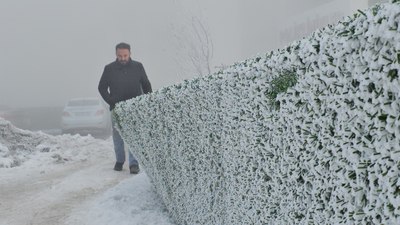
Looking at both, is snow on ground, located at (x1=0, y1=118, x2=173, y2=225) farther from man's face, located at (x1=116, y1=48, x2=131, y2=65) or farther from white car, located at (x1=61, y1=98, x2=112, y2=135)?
white car, located at (x1=61, y1=98, x2=112, y2=135)

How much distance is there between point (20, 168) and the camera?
8.87m

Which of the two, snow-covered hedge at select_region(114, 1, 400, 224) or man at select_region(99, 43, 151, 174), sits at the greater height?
snow-covered hedge at select_region(114, 1, 400, 224)

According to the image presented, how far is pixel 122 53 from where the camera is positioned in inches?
302

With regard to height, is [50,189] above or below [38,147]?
above

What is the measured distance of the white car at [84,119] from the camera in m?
17.1

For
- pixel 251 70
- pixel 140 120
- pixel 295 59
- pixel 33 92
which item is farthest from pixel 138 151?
pixel 33 92

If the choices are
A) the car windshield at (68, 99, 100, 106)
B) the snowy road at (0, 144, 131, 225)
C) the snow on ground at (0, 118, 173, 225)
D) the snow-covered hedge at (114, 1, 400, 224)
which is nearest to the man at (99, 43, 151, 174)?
the snowy road at (0, 144, 131, 225)

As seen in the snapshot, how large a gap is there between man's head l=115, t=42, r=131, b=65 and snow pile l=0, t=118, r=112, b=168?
3.17 metres

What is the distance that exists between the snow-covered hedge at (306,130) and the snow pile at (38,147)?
6843 millimetres

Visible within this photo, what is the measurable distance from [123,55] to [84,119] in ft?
33.3

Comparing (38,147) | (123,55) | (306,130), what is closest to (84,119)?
(38,147)

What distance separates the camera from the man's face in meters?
7.67

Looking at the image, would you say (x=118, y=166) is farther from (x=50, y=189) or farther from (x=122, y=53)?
(x=122, y=53)

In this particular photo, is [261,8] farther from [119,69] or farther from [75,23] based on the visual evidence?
[75,23]
